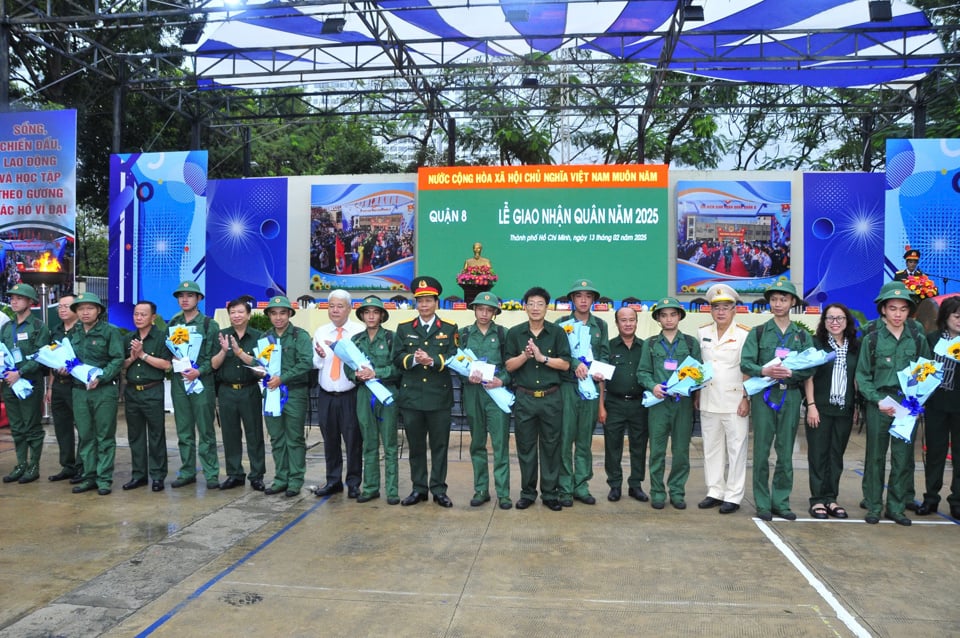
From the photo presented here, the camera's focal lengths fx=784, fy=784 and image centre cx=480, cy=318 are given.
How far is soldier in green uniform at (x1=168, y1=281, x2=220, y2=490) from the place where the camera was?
6227 mm

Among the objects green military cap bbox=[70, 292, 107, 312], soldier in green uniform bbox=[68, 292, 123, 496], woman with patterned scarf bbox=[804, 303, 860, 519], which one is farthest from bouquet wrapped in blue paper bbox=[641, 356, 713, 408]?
green military cap bbox=[70, 292, 107, 312]

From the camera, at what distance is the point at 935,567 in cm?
438

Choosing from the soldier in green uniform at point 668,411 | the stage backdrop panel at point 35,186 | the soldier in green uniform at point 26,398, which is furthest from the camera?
the stage backdrop panel at point 35,186

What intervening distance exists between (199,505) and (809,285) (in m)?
12.8

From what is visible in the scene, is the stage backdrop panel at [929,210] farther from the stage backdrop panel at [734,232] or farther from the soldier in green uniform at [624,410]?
the soldier in green uniform at [624,410]

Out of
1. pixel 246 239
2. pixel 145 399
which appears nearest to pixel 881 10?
pixel 145 399

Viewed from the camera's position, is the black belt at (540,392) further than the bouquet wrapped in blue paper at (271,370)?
No

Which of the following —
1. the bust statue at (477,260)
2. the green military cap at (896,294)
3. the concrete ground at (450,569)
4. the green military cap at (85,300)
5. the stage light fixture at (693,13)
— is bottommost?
the concrete ground at (450,569)

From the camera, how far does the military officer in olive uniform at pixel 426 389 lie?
18.7 ft

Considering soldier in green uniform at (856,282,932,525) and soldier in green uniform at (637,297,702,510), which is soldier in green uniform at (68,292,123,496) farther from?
soldier in green uniform at (856,282,932,525)

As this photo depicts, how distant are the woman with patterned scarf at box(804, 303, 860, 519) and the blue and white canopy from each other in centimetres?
820

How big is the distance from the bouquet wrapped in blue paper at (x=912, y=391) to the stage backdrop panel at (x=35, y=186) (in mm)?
10247

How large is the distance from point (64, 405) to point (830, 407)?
19.4ft

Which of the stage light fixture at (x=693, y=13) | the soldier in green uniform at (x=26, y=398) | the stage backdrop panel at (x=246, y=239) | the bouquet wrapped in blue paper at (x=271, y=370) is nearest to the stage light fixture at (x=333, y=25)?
the stage backdrop panel at (x=246, y=239)
